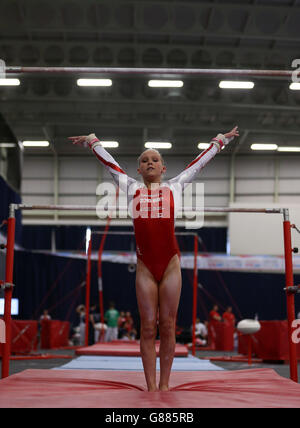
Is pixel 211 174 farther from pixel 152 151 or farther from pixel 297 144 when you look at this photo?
pixel 152 151

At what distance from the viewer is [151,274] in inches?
125

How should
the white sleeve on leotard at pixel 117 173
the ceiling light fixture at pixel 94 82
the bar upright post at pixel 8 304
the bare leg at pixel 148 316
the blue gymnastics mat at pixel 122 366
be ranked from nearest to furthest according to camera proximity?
the bare leg at pixel 148 316 → the white sleeve on leotard at pixel 117 173 → the bar upright post at pixel 8 304 → the blue gymnastics mat at pixel 122 366 → the ceiling light fixture at pixel 94 82

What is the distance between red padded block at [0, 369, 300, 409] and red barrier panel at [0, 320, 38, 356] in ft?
27.0

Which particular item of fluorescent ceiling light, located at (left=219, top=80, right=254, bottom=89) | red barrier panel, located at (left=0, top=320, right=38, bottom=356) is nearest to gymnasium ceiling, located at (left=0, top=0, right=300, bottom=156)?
fluorescent ceiling light, located at (left=219, top=80, right=254, bottom=89)

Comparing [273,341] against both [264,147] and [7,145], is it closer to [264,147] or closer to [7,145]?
[7,145]

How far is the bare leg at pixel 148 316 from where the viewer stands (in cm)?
309

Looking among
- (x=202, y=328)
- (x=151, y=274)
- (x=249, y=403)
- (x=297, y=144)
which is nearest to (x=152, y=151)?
(x=151, y=274)

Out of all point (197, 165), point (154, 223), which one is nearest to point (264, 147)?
point (197, 165)

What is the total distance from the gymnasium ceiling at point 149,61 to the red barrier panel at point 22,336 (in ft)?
22.1

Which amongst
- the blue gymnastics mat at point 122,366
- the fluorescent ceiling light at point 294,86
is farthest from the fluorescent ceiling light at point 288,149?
the blue gymnastics mat at point 122,366

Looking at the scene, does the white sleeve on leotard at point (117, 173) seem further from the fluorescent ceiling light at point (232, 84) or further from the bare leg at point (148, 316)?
the fluorescent ceiling light at point (232, 84)

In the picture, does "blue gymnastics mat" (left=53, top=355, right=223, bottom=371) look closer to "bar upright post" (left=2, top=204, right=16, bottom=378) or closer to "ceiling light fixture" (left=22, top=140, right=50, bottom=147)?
"bar upright post" (left=2, top=204, right=16, bottom=378)

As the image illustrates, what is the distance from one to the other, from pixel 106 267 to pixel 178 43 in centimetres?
927

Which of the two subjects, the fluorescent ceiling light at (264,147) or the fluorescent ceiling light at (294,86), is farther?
the fluorescent ceiling light at (264,147)
